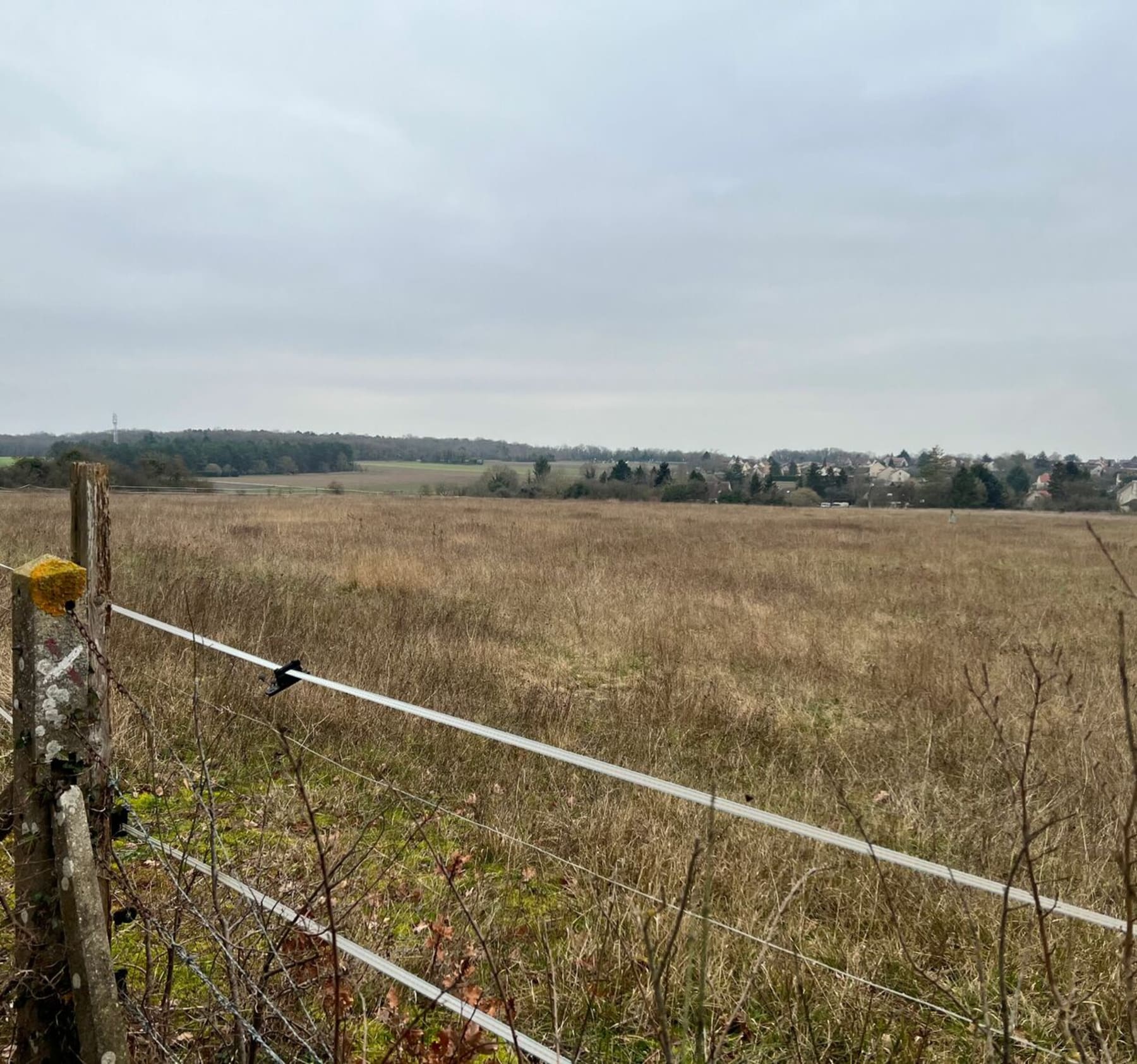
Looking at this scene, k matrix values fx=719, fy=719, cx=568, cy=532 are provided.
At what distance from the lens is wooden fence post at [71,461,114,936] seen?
5.71 ft

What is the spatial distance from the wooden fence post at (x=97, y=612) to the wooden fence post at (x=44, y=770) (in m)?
0.04

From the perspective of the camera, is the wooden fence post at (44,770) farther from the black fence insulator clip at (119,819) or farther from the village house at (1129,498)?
the village house at (1129,498)

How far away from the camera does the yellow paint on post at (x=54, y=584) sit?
164 centimetres

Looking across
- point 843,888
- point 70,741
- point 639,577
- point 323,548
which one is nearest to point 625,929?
point 843,888

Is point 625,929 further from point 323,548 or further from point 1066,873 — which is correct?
point 323,548

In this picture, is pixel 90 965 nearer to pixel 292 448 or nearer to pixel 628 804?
pixel 628 804

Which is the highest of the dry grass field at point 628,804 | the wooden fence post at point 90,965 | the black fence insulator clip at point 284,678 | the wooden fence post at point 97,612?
the wooden fence post at point 97,612

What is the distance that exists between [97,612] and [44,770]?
1.24 ft

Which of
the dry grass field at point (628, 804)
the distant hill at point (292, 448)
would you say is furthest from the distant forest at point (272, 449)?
the dry grass field at point (628, 804)

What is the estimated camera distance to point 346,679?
237 inches

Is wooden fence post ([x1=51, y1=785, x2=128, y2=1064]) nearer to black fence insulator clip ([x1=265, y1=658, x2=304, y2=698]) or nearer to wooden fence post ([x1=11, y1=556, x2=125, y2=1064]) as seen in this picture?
wooden fence post ([x1=11, y1=556, x2=125, y2=1064])

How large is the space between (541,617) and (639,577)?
150 inches

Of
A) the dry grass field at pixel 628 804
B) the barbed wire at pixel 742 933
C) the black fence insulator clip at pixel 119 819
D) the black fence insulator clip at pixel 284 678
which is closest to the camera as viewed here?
the barbed wire at pixel 742 933

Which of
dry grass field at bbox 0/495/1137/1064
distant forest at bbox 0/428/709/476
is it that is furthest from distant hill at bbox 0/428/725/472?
dry grass field at bbox 0/495/1137/1064
